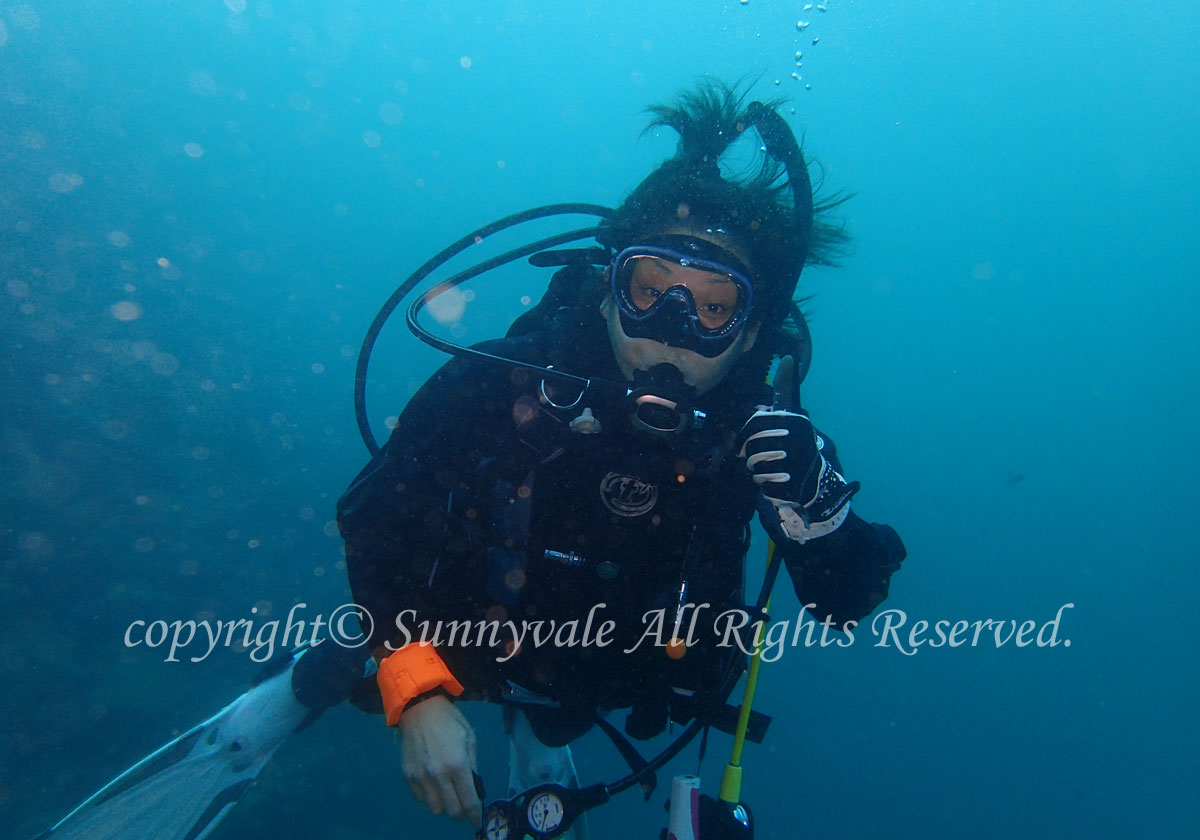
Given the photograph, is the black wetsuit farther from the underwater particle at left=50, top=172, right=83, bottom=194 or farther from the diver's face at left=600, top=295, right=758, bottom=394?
the underwater particle at left=50, top=172, right=83, bottom=194

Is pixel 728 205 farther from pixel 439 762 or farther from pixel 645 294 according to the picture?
pixel 439 762

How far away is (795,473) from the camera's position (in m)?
2.19

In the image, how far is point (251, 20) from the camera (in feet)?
163

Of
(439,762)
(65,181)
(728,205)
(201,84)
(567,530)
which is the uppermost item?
(201,84)

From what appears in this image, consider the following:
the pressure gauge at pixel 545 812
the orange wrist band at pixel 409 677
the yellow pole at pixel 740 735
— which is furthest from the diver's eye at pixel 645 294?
the pressure gauge at pixel 545 812

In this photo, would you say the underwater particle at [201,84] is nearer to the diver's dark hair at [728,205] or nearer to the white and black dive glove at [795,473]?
the diver's dark hair at [728,205]

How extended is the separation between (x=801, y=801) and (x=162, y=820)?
1485 cm

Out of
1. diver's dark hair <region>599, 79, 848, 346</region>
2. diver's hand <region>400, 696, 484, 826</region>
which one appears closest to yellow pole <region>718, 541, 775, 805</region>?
diver's hand <region>400, 696, 484, 826</region>

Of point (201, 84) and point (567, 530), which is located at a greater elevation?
point (201, 84)

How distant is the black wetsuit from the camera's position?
2482mm

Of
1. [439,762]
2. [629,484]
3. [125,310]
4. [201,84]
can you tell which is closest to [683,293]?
[629,484]

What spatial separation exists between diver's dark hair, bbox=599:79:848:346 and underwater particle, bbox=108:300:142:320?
76.3 ft

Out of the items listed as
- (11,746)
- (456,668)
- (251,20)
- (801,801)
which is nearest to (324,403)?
(11,746)

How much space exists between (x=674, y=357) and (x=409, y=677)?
5.55ft
